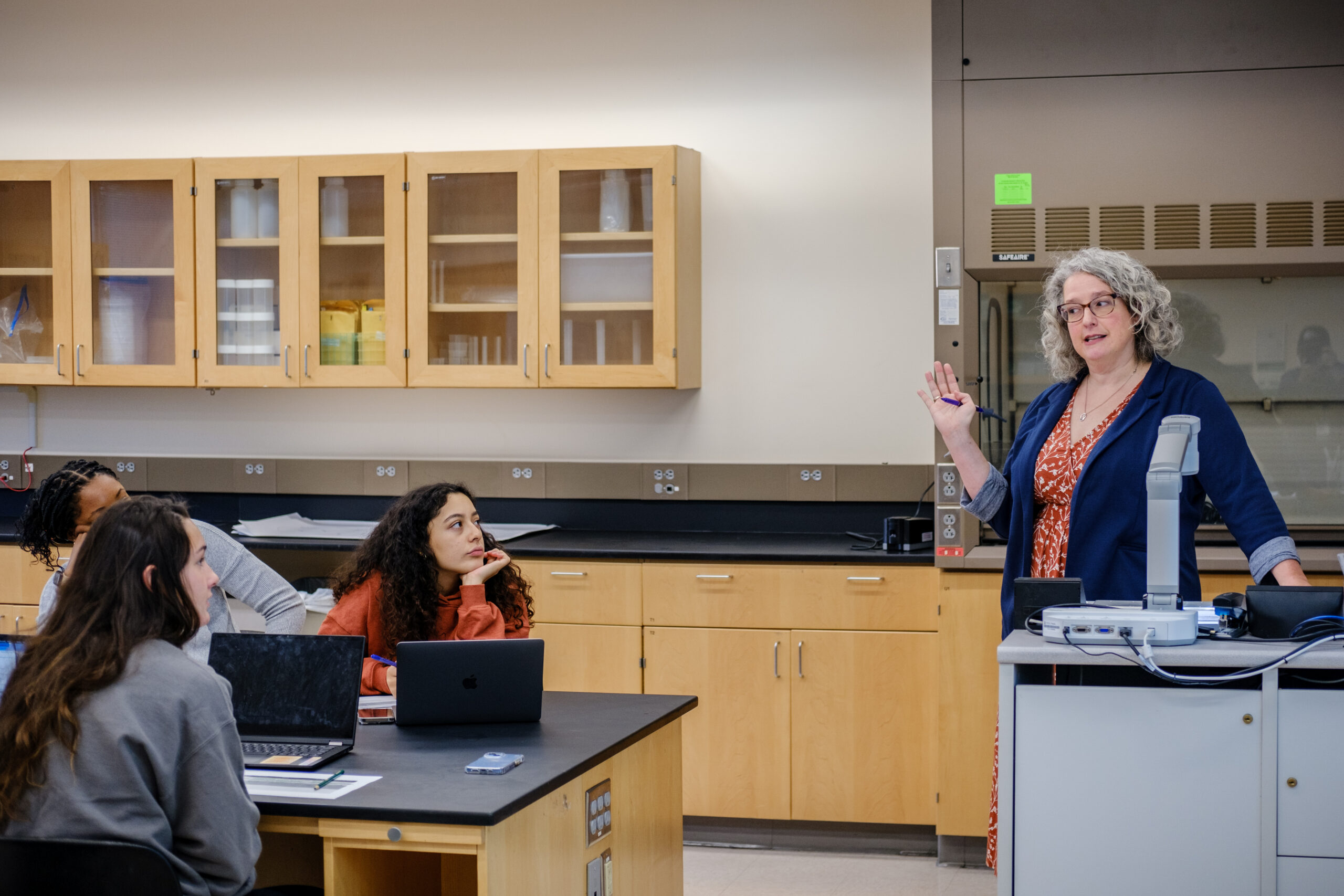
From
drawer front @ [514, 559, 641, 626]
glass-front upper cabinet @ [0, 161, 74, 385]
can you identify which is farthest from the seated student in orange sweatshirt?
glass-front upper cabinet @ [0, 161, 74, 385]

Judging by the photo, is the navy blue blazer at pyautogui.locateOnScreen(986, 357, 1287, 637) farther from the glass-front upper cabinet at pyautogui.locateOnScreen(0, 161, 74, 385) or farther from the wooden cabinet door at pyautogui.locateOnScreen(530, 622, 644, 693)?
the glass-front upper cabinet at pyautogui.locateOnScreen(0, 161, 74, 385)

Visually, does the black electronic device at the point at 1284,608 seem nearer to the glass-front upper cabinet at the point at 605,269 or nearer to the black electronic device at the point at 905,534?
the black electronic device at the point at 905,534

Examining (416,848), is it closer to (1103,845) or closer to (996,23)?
(1103,845)

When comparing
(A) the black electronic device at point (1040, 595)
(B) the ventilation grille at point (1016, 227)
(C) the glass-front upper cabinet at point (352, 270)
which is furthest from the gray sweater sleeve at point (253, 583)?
(B) the ventilation grille at point (1016, 227)

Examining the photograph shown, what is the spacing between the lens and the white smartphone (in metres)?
1.75

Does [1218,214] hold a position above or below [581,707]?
above

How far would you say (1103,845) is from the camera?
1.58m

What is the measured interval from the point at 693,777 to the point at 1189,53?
245cm

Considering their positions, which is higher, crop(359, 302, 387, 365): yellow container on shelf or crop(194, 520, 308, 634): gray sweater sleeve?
crop(359, 302, 387, 365): yellow container on shelf

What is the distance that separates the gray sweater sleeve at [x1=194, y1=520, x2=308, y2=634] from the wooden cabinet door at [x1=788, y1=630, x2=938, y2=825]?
Result: 1445 mm

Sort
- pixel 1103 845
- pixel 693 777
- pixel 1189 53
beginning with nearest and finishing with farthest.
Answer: pixel 1103 845, pixel 1189 53, pixel 693 777

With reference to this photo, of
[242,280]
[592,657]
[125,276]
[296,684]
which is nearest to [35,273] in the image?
[125,276]

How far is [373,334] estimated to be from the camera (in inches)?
159

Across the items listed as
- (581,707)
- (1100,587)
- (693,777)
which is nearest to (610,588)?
(693,777)
